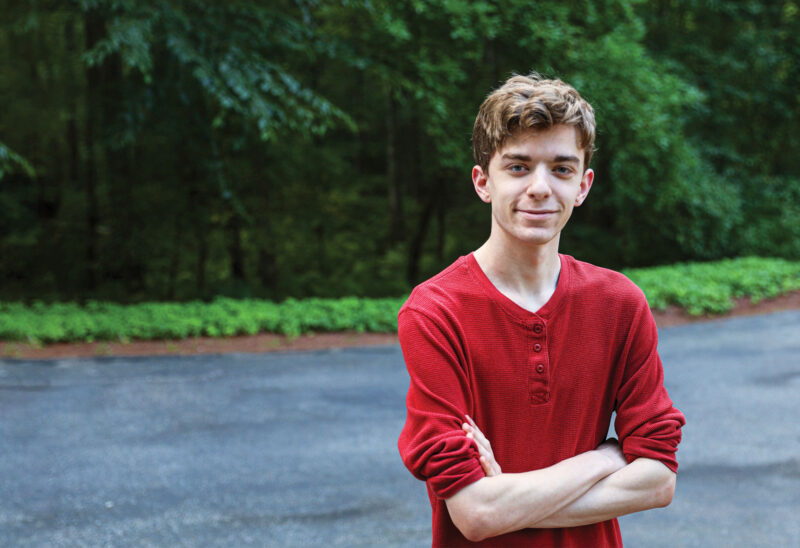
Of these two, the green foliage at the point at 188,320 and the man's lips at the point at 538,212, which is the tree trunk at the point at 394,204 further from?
the man's lips at the point at 538,212

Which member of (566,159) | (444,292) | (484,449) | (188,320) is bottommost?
(188,320)

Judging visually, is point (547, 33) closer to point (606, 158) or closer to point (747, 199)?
point (606, 158)

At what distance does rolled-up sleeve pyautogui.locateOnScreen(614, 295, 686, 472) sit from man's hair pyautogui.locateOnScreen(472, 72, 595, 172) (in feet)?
1.43

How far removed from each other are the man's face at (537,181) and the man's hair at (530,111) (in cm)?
2

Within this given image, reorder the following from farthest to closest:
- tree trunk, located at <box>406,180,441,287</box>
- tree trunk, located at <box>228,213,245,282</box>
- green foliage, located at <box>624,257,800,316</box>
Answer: tree trunk, located at <box>406,180,441,287</box>
tree trunk, located at <box>228,213,245,282</box>
green foliage, located at <box>624,257,800,316</box>

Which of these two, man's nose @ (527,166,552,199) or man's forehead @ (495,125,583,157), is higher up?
man's forehead @ (495,125,583,157)

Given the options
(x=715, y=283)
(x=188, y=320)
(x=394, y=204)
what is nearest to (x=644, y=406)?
(x=188, y=320)

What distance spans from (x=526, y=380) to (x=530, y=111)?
1.83ft

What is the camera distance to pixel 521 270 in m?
1.72

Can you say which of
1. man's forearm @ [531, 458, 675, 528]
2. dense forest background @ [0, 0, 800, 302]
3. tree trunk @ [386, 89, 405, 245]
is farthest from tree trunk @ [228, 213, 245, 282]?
man's forearm @ [531, 458, 675, 528]

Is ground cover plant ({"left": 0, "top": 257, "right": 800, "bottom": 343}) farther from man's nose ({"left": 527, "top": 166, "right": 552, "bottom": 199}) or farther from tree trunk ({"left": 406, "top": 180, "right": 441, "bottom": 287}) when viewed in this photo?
man's nose ({"left": 527, "top": 166, "right": 552, "bottom": 199})

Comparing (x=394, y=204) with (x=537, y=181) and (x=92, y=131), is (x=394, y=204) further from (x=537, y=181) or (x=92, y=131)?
(x=537, y=181)

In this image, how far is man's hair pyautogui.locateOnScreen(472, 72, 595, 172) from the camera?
5.21 feet

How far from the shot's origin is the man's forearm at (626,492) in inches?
66.1
